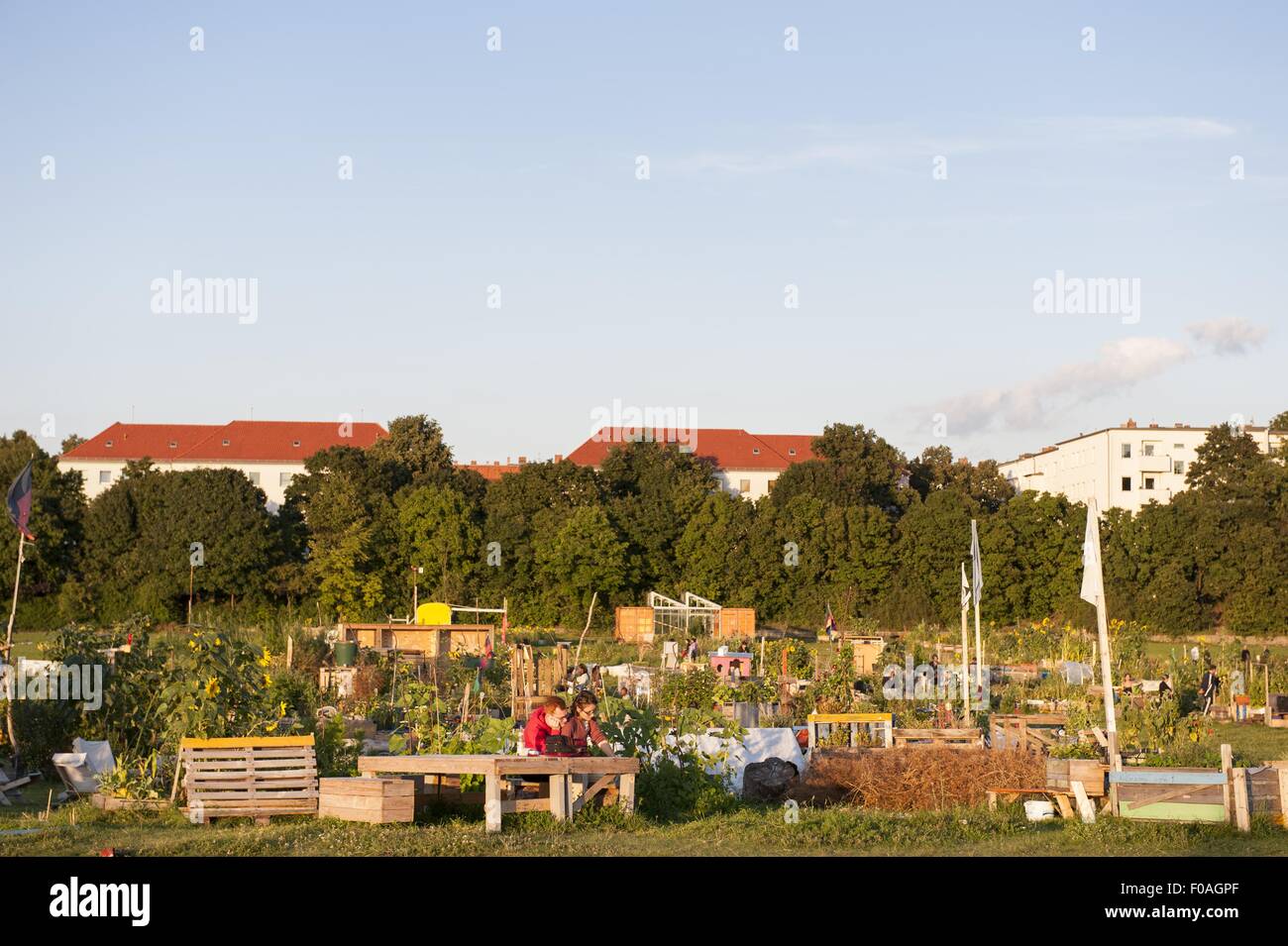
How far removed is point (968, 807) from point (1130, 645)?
18286 mm

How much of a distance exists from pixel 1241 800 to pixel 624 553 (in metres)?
43.8

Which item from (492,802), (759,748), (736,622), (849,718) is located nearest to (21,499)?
(492,802)

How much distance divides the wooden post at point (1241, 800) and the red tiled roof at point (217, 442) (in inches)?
3090

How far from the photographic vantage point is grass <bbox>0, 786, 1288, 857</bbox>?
35.2 ft

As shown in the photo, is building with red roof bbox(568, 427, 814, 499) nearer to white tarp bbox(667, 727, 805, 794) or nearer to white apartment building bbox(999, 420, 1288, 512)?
white apartment building bbox(999, 420, 1288, 512)

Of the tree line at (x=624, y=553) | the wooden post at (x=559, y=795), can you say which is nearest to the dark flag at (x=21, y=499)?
the wooden post at (x=559, y=795)

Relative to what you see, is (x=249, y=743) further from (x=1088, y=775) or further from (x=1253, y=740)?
(x=1253, y=740)

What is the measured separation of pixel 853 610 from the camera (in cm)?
5400

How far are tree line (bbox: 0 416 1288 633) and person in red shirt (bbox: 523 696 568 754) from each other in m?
38.0

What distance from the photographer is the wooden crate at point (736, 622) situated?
4612cm

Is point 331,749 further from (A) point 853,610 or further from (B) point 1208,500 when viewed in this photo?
(B) point 1208,500

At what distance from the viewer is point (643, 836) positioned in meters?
11.7
